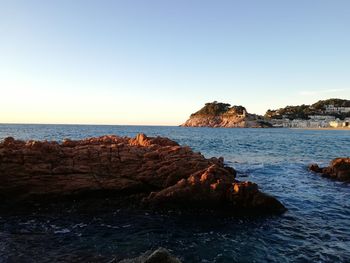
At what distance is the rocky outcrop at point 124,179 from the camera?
19625 mm

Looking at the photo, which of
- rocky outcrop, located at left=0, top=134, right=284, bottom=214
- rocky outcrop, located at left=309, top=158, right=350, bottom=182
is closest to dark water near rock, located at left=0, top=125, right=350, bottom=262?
rocky outcrop, located at left=0, top=134, right=284, bottom=214

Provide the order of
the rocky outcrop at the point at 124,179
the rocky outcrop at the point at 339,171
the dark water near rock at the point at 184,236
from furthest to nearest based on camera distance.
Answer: the rocky outcrop at the point at 339,171 → the rocky outcrop at the point at 124,179 → the dark water near rock at the point at 184,236

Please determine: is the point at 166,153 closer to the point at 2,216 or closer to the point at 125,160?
the point at 125,160

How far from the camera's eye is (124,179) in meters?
22.1

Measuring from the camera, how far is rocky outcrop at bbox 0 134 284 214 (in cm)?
1962

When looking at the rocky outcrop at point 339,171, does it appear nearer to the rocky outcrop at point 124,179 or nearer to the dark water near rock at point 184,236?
the dark water near rock at point 184,236

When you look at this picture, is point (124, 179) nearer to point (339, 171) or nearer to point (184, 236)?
point (184, 236)

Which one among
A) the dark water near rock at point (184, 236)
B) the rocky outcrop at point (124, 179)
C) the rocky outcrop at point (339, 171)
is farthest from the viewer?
the rocky outcrop at point (339, 171)

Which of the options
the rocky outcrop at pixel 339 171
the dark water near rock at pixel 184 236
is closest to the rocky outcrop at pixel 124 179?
the dark water near rock at pixel 184 236

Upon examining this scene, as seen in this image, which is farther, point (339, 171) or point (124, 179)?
point (339, 171)

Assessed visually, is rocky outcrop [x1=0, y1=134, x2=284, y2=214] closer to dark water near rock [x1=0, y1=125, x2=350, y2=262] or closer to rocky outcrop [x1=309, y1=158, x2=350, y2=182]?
dark water near rock [x1=0, y1=125, x2=350, y2=262]

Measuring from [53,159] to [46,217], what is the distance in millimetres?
5159

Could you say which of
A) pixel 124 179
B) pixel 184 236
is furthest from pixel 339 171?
pixel 184 236

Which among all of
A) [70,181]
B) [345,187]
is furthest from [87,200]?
[345,187]
